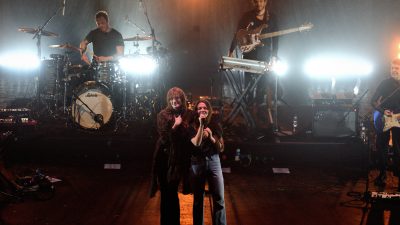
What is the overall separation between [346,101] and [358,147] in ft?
3.57

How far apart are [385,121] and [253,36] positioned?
320 centimetres

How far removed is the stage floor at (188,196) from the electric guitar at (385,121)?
0.91m

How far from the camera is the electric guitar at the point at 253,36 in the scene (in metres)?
8.48

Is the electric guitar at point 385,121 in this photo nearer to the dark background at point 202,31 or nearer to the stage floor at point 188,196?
the stage floor at point 188,196

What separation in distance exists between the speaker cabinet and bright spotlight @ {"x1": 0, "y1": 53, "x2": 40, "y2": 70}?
841 centimetres

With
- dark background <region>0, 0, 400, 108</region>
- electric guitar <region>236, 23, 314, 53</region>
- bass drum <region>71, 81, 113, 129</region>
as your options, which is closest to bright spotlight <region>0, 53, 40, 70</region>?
dark background <region>0, 0, 400, 108</region>

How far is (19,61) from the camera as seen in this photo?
1193 centimetres

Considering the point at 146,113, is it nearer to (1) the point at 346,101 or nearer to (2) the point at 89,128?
(2) the point at 89,128

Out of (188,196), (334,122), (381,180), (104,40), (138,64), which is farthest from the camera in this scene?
(138,64)

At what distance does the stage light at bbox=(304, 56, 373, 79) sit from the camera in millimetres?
11188

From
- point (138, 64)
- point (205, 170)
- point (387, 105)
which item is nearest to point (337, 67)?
point (387, 105)

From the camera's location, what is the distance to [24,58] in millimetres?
11938

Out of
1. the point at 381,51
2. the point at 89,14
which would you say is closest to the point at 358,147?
the point at 381,51

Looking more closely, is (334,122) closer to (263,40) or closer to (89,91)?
(263,40)
